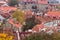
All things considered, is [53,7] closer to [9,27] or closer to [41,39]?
[9,27]

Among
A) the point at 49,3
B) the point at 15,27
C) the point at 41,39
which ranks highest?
the point at 41,39

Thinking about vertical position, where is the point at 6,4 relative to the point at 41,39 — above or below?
below

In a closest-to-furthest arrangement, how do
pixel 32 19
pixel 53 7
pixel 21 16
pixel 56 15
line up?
pixel 32 19 → pixel 21 16 → pixel 56 15 → pixel 53 7

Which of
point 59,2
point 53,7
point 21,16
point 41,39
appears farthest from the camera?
point 59,2

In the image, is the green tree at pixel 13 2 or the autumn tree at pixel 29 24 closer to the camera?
the autumn tree at pixel 29 24

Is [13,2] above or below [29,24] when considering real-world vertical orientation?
below

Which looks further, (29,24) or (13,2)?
(13,2)

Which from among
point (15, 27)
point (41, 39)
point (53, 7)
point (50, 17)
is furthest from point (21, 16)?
point (41, 39)

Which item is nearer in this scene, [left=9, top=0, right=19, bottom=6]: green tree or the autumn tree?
the autumn tree

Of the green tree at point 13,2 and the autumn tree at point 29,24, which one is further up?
the autumn tree at point 29,24

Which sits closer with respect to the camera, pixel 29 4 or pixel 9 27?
pixel 9 27

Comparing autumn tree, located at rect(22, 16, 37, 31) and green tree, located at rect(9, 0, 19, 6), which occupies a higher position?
autumn tree, located at rect(22, 16, 37, 31)
